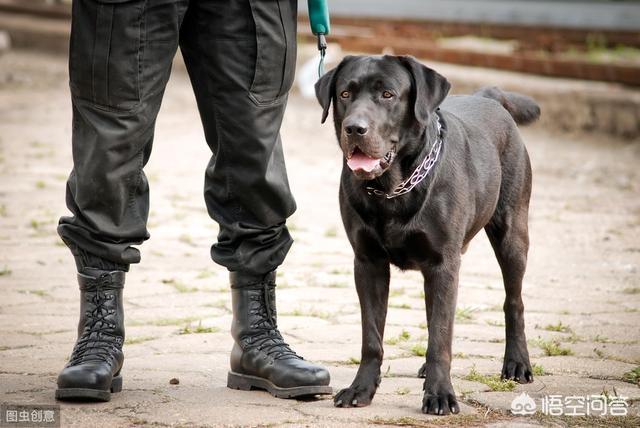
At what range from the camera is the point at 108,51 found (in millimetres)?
3389

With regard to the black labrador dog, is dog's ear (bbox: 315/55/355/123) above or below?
above

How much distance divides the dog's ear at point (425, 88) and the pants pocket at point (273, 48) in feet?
1.32

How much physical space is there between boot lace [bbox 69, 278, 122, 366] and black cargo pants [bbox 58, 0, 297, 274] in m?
0.13

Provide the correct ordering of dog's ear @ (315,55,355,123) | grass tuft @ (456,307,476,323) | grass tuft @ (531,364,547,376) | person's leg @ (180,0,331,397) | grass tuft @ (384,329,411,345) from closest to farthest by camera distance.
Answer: person's leg @ (180,0,331,397) < dog's ear @ (315,55,355,123) < grass tuft @ (531,364,547,376) < grass tuft @ (384,329,411,345) < grass tuft @ (456,307,476,323)

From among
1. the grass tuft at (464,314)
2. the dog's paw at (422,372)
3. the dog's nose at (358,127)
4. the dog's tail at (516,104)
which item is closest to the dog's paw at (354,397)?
the dog's paw at (422,372)

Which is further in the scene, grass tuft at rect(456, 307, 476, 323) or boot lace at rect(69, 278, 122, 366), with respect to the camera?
grass tuft at rect(456, 307, 476, 323)

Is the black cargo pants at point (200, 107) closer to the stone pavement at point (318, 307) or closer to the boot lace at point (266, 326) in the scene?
the boot lace at point (266, 326)

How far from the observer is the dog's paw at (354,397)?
11.4ft

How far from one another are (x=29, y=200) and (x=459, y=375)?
4468mm

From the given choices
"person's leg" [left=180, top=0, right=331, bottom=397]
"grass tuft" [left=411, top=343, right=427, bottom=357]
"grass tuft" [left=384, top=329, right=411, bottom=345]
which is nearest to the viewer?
"person's leg" [left=180, top=0, right=331, bottom=397]

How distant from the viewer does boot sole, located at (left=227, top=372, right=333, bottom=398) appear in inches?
140

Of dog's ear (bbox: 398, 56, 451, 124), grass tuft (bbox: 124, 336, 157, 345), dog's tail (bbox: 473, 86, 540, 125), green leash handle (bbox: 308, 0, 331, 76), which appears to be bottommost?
grass tuft (bbox: 124, 336, 157, 345)

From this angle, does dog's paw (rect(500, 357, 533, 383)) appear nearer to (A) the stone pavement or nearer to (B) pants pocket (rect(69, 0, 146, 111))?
(A) the stone pavement

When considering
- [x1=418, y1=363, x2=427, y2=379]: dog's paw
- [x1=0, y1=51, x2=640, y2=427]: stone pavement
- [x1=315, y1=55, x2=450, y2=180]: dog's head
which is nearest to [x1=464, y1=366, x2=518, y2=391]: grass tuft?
[x1=0, y1=51, x2=640, y2=427]: stone pavement
